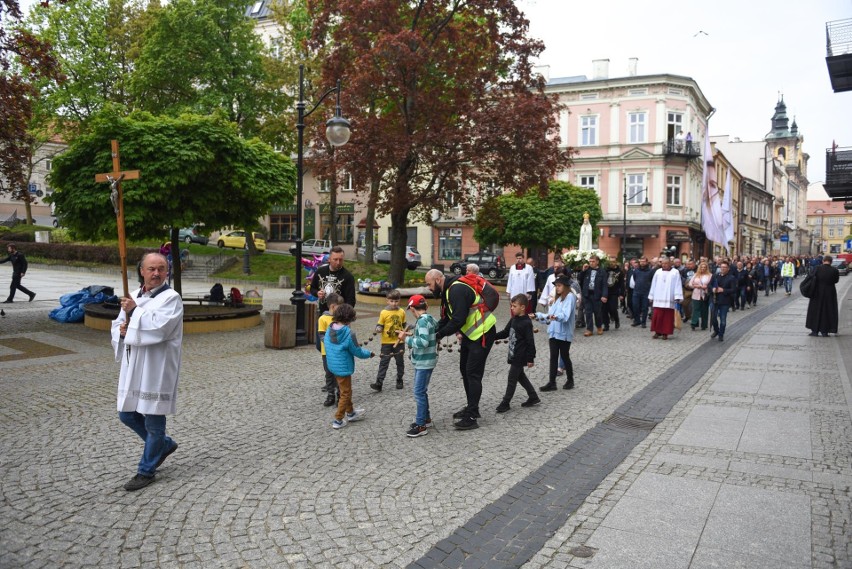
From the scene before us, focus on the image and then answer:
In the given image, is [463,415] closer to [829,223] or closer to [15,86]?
[15,86]

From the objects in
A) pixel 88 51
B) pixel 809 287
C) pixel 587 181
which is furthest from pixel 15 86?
pixel 587 181

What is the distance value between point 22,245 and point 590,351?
37596 mm

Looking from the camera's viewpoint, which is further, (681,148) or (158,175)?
(681,148)

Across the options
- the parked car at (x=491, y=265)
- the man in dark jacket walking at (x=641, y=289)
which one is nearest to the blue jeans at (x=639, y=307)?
the man in dark jacket walking at (x=641, y=289)

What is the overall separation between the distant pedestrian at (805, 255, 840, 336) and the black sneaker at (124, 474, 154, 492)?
591 inches

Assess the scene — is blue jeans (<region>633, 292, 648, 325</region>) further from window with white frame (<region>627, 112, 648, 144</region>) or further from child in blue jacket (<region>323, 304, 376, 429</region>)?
window with white frame (<region>627, 112, 648, 144</region>)

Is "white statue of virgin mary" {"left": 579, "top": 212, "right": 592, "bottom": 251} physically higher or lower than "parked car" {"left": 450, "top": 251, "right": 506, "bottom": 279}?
higher

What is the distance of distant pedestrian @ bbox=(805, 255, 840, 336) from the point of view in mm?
14630

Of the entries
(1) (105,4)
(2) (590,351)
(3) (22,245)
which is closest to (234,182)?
(2) (590,351)

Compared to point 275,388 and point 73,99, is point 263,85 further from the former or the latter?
point 275,388

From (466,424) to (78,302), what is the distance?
1294 centimetres

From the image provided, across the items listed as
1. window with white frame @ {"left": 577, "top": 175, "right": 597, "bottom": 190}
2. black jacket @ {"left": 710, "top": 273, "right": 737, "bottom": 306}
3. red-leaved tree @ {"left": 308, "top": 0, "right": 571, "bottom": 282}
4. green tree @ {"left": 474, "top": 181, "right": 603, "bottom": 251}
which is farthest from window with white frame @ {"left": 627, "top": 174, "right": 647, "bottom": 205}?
black jacket @ {"left": 710, "top": 273, "right": 737, "bottom": 306}

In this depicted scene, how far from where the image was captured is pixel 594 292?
14781 mm

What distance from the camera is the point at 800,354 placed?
39.4 ft
